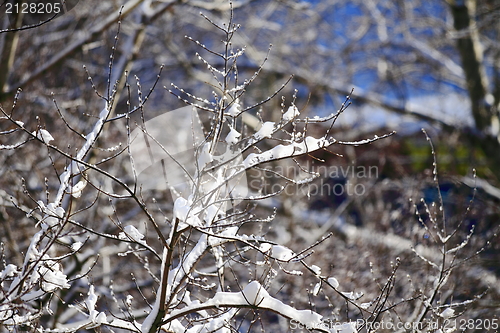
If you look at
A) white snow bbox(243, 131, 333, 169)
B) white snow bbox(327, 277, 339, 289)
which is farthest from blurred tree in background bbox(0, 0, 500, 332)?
white snow bbox(243, 131, 333, 169)

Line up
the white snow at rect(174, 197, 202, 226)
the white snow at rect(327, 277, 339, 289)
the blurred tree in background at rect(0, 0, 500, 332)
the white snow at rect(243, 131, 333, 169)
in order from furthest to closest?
1. the blurred tree in background at rect(0, 0, 500, 332)
2. the white snow at rect(327, 277, 339, 289)
3. the white snow at rect(243, 131, 333, 169)
4. the white snow at rect(174, 197, 202, 226)

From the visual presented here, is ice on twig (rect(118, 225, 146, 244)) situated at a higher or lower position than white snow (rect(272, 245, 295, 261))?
higher

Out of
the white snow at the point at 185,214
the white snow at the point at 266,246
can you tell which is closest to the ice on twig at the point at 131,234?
the white snow at the point at 185,214

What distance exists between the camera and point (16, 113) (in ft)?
20.4

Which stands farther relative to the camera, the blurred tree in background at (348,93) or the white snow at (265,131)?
the blurred tree in background at (348,93)

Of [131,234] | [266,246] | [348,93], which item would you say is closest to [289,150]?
[266,246]

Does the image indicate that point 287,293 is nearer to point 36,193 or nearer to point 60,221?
point 36,193

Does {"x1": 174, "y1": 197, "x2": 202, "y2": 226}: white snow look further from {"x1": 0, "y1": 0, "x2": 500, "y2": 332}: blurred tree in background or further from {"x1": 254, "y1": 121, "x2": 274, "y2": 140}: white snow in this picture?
{"x1": 0, "y1": 0, "x2": 500, "y2": 332}: blurred tree in background

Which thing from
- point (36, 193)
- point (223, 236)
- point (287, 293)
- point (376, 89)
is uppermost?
point (376, 89)

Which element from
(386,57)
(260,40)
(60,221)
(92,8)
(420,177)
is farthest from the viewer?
(260,40)

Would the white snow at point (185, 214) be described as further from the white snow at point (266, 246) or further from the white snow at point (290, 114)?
the white snow at point (290, 114)

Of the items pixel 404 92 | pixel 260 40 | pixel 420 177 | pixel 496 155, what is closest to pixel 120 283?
pixel 420 177

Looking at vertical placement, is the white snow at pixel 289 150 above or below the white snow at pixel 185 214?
above

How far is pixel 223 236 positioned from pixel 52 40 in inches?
307
